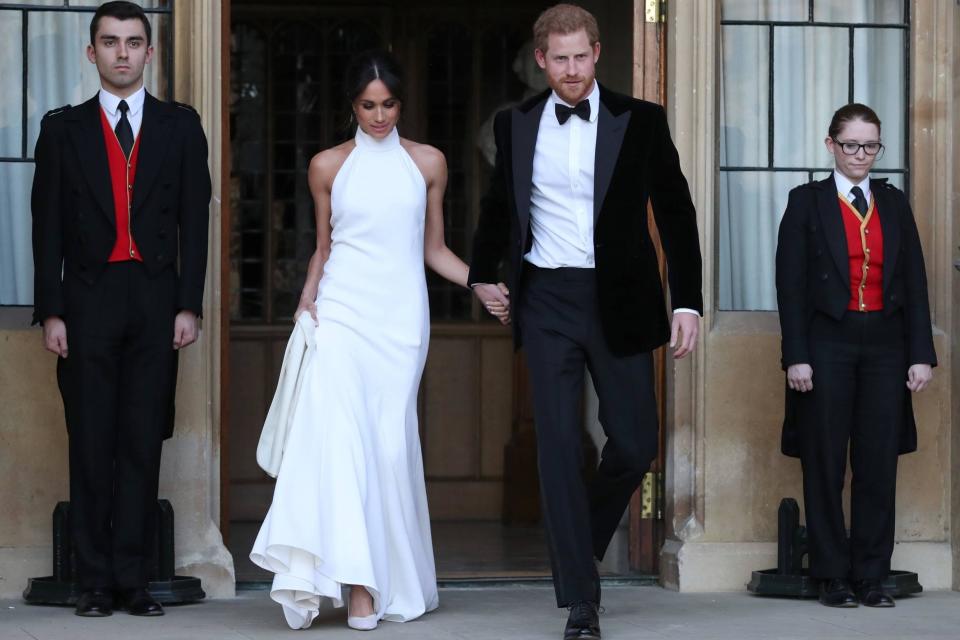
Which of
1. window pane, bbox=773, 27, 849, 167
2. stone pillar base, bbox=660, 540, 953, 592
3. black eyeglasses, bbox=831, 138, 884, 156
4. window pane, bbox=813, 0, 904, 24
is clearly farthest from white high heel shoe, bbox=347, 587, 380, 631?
window pane, bbox=813, 0, 904, 24

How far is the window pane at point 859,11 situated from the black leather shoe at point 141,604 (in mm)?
3638

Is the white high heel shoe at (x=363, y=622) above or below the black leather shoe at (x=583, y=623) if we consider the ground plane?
below

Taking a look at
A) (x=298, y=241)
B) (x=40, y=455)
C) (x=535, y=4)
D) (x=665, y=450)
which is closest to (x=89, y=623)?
(x=40, y=455)

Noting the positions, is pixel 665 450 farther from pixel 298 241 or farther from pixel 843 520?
pixel 298 241

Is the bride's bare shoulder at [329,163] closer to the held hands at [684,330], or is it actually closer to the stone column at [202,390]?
the stone column at [202,390]

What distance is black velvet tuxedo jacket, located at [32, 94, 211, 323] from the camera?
6.50 meters

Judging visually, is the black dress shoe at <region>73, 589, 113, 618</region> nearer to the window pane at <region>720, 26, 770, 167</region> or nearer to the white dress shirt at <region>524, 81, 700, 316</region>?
the white dress shirt at <region>524, 81, 700, 316</region>

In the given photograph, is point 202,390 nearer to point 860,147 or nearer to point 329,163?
point 329,163

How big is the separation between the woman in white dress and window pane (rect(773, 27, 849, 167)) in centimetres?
176

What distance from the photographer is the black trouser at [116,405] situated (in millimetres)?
6500

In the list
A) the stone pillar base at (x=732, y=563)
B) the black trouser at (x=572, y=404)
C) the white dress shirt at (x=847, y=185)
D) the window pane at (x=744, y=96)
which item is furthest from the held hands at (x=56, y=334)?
the white dress shirt at (x=847, y=185)

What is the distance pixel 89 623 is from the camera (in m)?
6.34

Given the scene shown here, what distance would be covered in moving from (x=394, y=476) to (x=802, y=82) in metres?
2.63

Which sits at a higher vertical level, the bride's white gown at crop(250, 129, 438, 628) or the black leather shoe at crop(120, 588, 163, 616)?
the bride's white gown at crop(250, 129, 438, 628)
